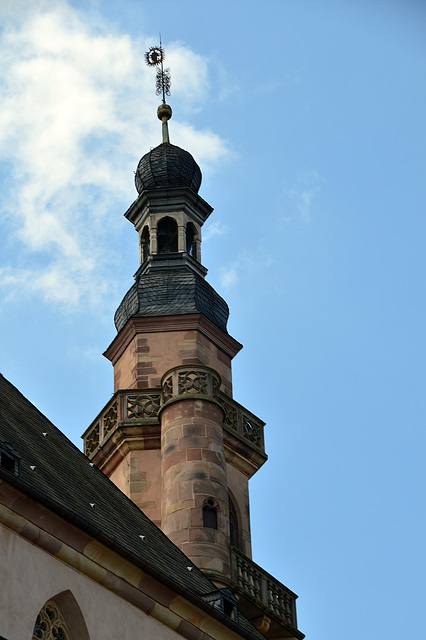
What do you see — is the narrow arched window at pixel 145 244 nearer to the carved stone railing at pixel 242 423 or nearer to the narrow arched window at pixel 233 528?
the carved stone railing at pixel 242 423

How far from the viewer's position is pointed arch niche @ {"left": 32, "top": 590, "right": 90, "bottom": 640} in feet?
54.9

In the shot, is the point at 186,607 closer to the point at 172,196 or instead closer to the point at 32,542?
the point at 32,542

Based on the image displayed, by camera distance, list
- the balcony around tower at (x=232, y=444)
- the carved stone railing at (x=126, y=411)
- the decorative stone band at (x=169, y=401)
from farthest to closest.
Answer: the carved stone railing at (x=126, y=411) → the decorative stone band at (x=169, y=401) → the balcony around tower at (x=232, y=444)

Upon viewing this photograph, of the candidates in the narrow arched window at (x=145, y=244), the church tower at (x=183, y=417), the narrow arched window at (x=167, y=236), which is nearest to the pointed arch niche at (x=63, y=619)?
the church tower at (x=183, y=417)

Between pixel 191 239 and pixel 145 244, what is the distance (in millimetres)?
1247

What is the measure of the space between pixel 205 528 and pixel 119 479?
3.80 meters

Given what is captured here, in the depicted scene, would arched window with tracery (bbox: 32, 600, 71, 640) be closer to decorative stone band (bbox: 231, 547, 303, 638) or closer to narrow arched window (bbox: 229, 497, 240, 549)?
decorative stone band (bbox: 231, 547, 303, 638)

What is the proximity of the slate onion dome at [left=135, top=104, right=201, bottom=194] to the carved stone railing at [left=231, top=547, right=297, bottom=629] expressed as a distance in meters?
12.9

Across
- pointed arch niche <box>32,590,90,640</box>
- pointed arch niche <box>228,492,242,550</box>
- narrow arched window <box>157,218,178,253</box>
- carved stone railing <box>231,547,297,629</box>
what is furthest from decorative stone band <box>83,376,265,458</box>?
pointed arch niche <box>32,590,90,640</box>

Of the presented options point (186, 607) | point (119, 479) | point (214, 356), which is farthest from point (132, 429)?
point (186, 607)

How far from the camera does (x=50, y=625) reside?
16.8 m

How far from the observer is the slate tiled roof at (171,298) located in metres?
34.1

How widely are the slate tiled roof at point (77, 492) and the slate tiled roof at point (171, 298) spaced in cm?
1007

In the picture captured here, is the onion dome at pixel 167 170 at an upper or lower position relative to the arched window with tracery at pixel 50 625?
upper
